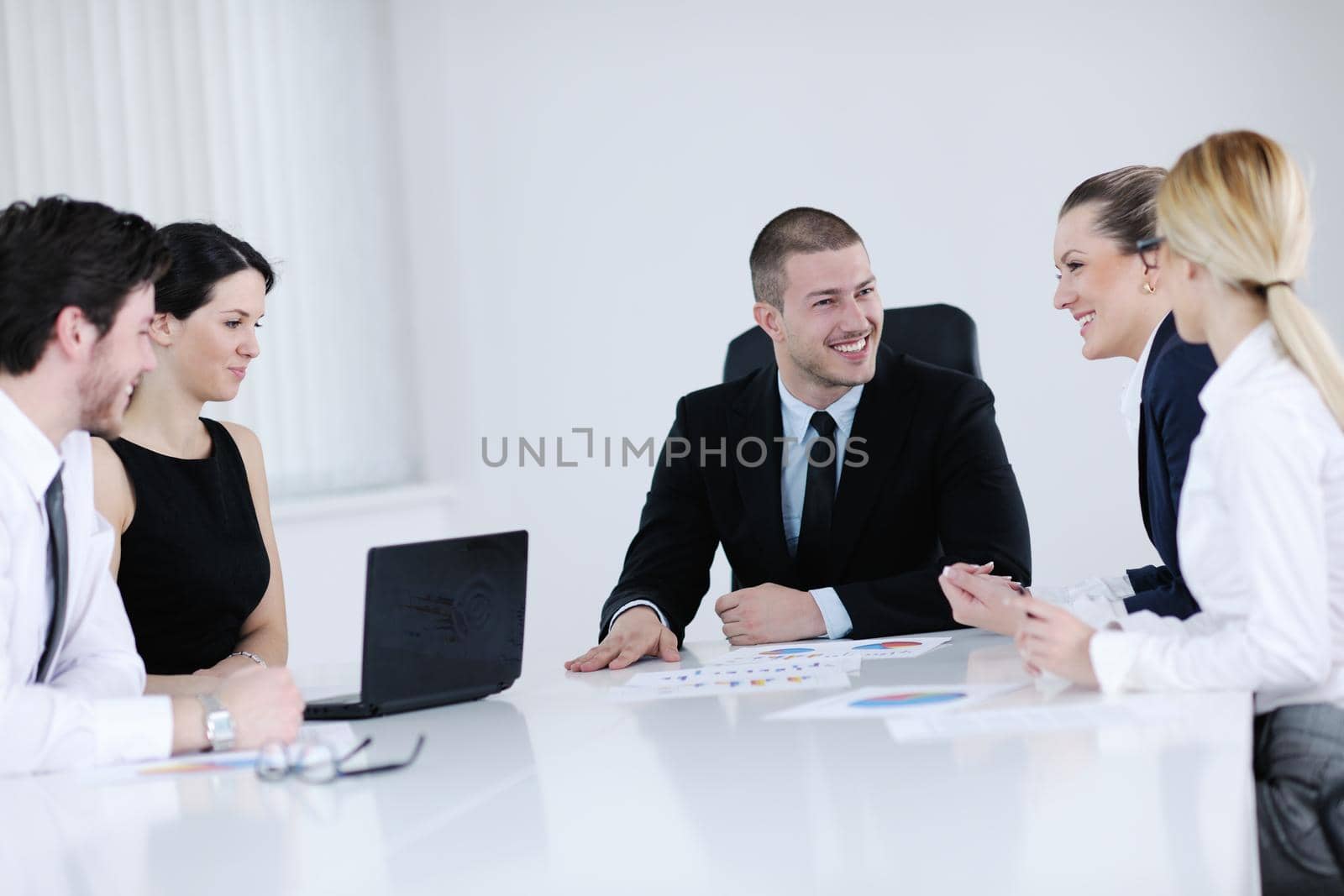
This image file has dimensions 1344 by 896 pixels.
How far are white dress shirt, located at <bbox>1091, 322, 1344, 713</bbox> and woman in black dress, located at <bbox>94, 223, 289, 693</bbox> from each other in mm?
1563

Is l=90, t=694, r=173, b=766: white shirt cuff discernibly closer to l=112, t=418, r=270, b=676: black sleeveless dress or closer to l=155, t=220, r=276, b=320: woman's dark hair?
l=112, t=418, r=270, b=676: black sleeveless dress

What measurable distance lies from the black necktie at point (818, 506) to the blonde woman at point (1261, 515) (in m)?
1.09

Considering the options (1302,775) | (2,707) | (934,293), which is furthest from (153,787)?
(934,293)

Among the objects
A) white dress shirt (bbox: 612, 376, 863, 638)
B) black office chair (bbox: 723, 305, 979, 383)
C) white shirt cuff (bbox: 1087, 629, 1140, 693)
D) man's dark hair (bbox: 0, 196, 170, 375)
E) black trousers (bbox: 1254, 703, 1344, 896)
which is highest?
man's dark hair (bbox: 0, 196, 170, 375)

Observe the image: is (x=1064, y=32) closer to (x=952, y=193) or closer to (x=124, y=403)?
(x=952, y=193)

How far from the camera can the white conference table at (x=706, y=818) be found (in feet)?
3.33

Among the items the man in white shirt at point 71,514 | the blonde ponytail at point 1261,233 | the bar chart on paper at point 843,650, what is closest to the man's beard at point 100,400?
the man in white shirt at point 71,514

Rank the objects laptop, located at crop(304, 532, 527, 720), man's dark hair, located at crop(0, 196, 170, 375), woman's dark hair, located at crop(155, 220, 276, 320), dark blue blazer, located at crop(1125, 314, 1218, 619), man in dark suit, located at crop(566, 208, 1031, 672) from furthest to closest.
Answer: man in dark suit, located at crop(566, 208, 1031, 672), woman's dark hair, located at crop(155, 220, 276, 320), dark blue blazer, located at crop(1125, 314, 1218, 619), laptop, located at crop(304, 532, 527, 720), man's dark hair, located at crop(0, 196, 170, 375)

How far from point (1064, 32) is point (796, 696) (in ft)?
11.5

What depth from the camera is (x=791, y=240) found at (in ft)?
9.78

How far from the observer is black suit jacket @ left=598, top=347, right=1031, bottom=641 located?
2617mm

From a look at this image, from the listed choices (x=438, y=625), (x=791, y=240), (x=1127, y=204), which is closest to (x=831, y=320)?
(x=791, y=240)

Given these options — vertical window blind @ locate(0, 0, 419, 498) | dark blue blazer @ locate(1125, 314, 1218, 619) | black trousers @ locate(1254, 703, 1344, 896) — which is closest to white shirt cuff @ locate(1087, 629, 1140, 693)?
black trousers @ locate(1254, 703, 1344, 896)

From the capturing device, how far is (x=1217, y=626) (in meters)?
1.61
